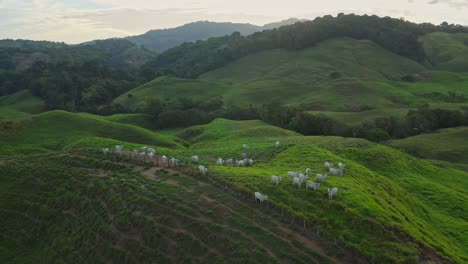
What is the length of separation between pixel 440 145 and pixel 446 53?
13018 centimetres

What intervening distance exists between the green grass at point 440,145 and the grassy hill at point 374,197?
13.8 metres

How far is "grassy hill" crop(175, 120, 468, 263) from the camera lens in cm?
2536

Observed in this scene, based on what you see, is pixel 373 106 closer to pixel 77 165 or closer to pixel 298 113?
pixel 298 113

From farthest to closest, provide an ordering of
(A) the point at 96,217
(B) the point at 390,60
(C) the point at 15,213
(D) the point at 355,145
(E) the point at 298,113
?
(B) the point at 390,60, (E) the point at 298,113, (D) the point at 355,145, (C) the point at 15,213, (A) the point at 96,217

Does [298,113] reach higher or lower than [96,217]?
lower

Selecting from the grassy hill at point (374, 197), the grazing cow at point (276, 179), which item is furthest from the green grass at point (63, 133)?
the grazing cow at point (276, 179)

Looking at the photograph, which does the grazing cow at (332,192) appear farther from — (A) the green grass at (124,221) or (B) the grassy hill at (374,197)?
(A) the green grass at (124,221)

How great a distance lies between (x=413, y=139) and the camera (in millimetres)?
74812

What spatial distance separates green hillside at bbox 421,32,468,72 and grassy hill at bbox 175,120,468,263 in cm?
13251

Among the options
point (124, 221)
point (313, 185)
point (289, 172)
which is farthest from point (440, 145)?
point (124, 221)

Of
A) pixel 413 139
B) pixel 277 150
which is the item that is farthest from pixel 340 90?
pixel 277 150

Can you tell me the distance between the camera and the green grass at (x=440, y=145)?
68125 millimetres

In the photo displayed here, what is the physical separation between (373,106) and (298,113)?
26740mm

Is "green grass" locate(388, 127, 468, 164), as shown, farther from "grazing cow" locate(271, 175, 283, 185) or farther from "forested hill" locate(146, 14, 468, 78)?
"forested hill" locate(146, 14, 468, 78)
